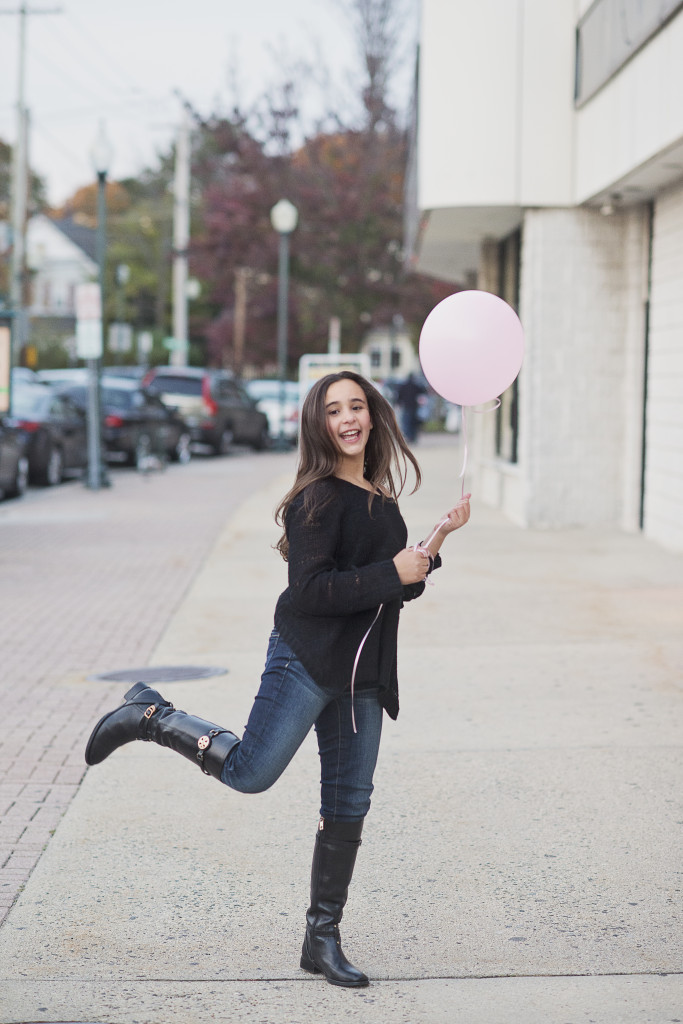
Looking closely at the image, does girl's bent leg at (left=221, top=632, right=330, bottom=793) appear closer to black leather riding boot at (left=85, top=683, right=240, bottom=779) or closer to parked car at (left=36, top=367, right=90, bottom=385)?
black leather riding boot at (left=85, top=683, right=240, bottom=779)

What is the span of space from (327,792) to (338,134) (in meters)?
38.4

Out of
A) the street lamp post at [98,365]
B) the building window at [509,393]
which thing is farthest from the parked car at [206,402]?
the building window at [509,393]

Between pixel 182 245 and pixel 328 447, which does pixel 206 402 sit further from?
pixel 328 447

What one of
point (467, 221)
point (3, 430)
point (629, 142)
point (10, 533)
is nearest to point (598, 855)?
point (629, 142)

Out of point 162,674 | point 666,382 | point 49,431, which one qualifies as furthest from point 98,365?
point 162,674

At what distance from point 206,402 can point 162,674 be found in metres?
22.3

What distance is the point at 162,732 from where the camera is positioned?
4016mm

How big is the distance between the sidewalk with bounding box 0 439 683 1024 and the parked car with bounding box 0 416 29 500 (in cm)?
1059

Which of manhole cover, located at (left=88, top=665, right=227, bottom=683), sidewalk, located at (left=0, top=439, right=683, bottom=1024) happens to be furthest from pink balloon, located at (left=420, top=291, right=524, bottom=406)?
manhole cover, located at (left=88, top=665, right=227, bottom=683)

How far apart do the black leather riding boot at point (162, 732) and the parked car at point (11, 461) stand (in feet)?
45.8

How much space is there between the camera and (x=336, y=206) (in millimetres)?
39062

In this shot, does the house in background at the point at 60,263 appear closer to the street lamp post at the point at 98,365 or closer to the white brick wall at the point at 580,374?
the street lamp post at the point at 98,365

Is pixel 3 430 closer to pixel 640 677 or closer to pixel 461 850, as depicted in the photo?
pixel 640 677

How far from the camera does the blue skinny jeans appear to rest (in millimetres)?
3650
